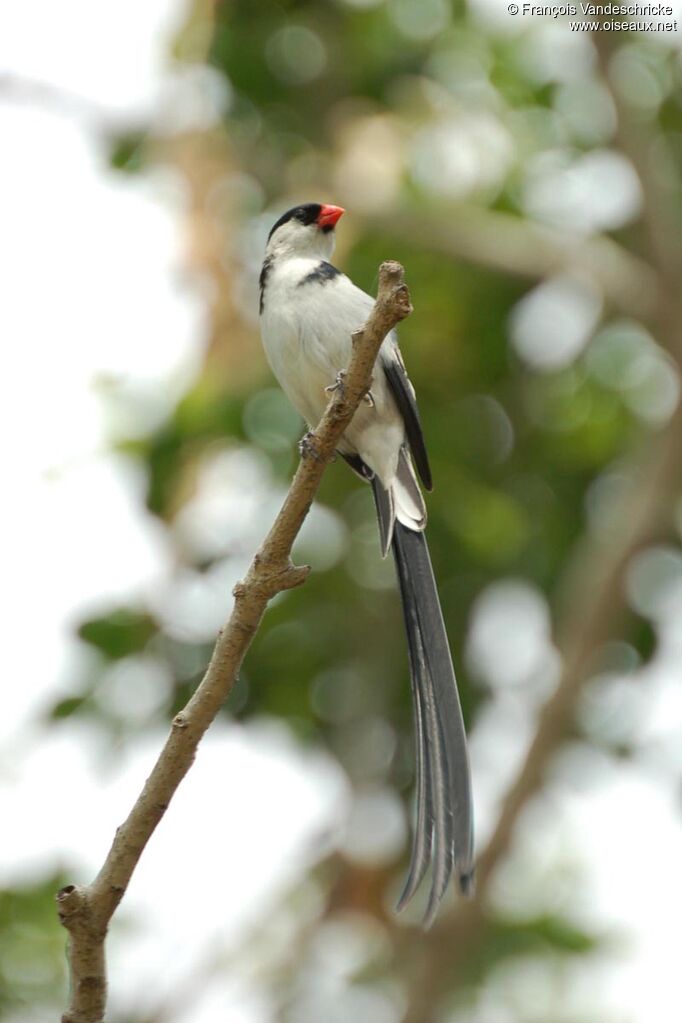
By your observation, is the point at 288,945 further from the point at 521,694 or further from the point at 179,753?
the point at 179,753

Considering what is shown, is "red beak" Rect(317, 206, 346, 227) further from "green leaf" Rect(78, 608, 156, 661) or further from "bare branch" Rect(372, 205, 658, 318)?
"green leaf" Rect(78, 608, 156, 661)

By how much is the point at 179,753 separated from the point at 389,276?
0.79 m

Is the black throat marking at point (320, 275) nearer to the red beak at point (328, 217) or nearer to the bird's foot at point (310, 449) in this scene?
the red beak at point (328, 217)

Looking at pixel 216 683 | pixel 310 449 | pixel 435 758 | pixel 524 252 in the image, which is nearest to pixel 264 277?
pixel 310 449

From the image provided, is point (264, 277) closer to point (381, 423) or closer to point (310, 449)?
point (381, 423)

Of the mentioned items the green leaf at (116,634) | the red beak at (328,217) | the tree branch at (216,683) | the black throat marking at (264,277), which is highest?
the red beak at (328,217)

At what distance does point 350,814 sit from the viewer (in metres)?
4.54

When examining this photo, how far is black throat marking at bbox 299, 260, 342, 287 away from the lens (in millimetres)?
3076

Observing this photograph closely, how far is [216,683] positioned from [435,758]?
54cm

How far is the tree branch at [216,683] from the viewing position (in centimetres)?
198

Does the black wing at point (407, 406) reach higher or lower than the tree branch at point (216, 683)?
higher

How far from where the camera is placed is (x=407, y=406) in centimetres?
305

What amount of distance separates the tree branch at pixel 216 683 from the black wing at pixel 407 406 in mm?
770

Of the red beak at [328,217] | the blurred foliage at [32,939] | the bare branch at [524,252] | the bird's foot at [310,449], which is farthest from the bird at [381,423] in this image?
the blurred foliage at [32,939]
